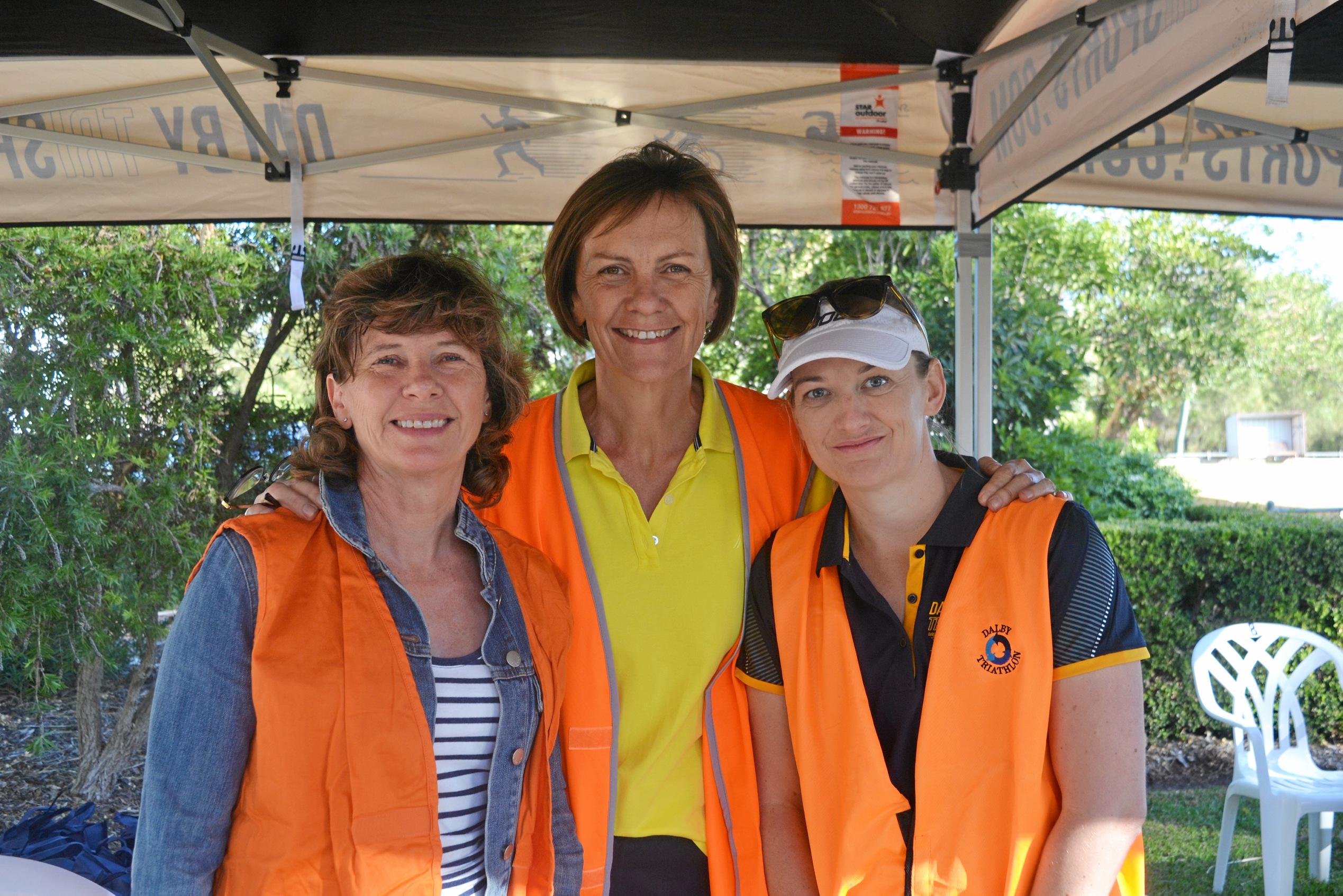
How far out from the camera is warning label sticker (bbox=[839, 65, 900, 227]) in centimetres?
329

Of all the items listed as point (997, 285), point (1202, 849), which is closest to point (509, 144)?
point (1202, 849)

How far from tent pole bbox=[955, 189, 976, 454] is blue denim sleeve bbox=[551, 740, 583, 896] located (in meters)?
2.08

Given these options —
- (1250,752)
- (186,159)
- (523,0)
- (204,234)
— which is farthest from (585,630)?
(204,234)

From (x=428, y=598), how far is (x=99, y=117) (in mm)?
2408

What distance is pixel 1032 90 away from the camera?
2.65m

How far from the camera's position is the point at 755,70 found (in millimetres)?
3258

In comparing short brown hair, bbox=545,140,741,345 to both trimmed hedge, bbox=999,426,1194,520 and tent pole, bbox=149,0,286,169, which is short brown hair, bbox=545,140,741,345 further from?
trimmed hedge, bbox=999,426,1194,520

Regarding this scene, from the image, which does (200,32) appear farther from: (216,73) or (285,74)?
(285,74)

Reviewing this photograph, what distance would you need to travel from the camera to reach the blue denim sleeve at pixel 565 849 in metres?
1.82

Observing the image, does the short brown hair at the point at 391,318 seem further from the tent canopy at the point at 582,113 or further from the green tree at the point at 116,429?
the green tree at the point at 116,429

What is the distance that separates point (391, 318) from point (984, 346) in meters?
2.22

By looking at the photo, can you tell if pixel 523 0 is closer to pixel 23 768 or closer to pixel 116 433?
pixel 116 433

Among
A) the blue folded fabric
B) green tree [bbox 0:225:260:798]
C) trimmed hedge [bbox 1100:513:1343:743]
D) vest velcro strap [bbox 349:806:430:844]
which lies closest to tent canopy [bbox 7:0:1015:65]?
vest velcro strap [bbox 349:806:430:844]

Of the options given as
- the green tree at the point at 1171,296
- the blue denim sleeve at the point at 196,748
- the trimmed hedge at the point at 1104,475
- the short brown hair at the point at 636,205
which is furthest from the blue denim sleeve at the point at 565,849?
the green tree at the point at 1171,296
